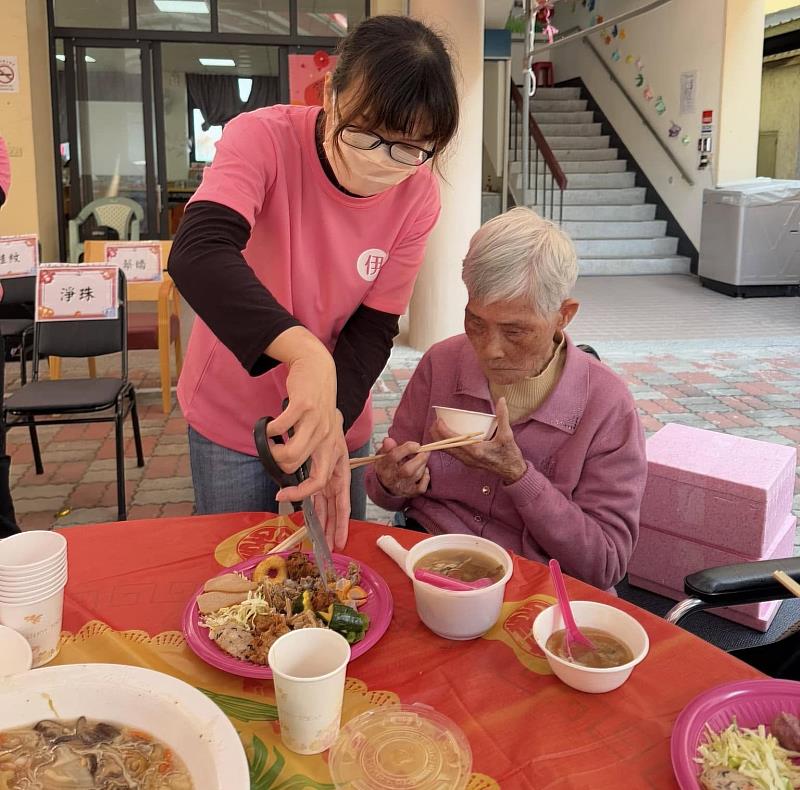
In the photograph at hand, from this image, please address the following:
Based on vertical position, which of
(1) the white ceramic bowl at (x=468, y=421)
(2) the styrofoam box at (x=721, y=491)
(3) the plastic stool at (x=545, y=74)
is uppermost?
(3) the plastic stool at (x=545, y=74)

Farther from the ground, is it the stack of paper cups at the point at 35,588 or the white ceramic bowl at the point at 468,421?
the white ceramic bowl at the point at 468,421

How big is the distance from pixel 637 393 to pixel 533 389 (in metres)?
3.81

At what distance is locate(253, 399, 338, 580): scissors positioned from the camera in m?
1.05

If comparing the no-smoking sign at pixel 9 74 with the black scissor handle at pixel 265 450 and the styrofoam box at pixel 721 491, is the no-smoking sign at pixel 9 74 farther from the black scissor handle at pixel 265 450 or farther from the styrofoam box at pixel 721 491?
the black scissor handle at pixel 265 450

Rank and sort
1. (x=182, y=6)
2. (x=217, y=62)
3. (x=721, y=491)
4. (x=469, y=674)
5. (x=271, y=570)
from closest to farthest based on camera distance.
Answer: (x=469, y=674), (x=271, y=570), (x=721, y=491), (x=182, y=6), (x=217, y=62)

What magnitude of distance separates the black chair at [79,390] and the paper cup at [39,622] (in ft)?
7.95

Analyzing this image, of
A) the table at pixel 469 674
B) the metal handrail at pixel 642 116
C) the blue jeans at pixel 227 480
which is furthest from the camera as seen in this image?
the metal handrail at pixel 642 116

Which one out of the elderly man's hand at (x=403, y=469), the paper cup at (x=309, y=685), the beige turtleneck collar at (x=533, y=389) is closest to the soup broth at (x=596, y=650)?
the paper cup at (x=309, y=685)

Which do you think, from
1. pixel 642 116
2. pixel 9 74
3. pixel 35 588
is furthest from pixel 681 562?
pixel 642 116

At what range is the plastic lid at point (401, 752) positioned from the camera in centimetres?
90

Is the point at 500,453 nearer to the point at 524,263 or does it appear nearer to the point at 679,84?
the point at 524,263

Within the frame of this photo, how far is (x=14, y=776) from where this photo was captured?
86cm

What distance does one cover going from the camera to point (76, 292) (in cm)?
393

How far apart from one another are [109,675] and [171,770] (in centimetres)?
15
